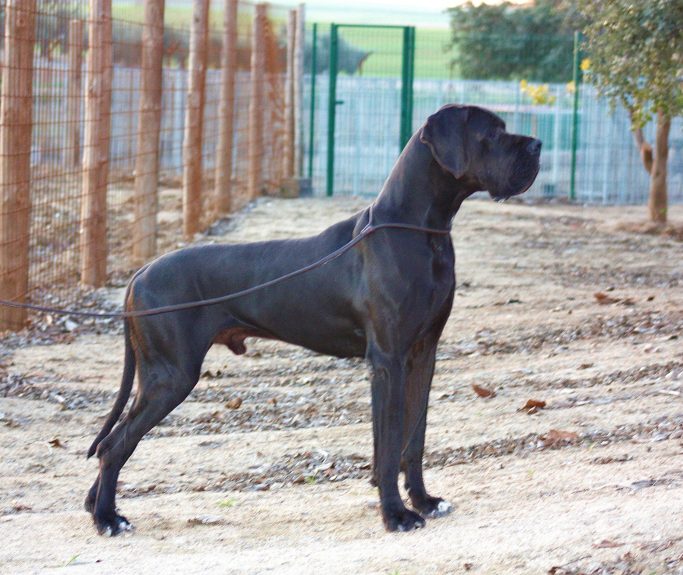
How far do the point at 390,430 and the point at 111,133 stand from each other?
10.4 m

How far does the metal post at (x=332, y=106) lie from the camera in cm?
1897

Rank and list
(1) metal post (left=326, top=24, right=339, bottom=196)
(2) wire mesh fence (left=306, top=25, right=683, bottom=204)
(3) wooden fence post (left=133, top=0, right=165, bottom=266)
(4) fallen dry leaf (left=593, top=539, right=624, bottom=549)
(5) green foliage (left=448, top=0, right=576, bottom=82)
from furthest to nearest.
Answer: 1. (5) green foliage (left=448, top=0, right=576, bottom=82)
2. (2) wire mesh fence (left=306, top=25, right=683, bottom=204)
3. (1) metal post (left=326, top=24, right=339, bottom=196)
4. (3) wooden fence post (left=133, top=0, right=165, bottom=266)
5. (4) fallen dry leaf (left=593, top=539, right=624, bottom=549)

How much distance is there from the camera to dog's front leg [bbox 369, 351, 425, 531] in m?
4.90

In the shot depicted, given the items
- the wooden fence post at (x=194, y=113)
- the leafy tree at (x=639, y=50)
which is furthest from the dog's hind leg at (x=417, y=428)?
the wooden fence post at (x=194, y=113)

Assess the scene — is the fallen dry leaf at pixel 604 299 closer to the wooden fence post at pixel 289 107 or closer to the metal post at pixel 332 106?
the metal post at pixel 332 106

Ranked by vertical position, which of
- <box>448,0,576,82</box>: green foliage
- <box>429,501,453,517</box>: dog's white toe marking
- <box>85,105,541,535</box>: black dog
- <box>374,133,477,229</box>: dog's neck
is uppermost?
<box>448,0,576,82</box>: green foliage

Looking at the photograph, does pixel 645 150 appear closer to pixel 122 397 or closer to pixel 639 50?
pixel 639 50

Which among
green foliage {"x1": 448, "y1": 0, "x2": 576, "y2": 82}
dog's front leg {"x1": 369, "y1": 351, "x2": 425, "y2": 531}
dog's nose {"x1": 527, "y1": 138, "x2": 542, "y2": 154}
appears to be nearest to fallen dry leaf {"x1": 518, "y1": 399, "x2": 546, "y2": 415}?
dog's front leg {"x1": 369, "y1": 351, "x2": 425, "y2": 531}

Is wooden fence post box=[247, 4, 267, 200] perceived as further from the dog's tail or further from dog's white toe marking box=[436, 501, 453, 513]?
dog's white toe marking box=[436, 501, 453, 513]

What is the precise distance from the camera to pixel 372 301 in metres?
4.90

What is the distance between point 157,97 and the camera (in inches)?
493

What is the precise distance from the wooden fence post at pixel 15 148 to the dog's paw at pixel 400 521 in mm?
4980

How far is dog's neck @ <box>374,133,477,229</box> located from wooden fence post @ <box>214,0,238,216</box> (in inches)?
460

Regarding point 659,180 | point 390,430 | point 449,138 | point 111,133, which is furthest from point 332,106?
point 390,430
